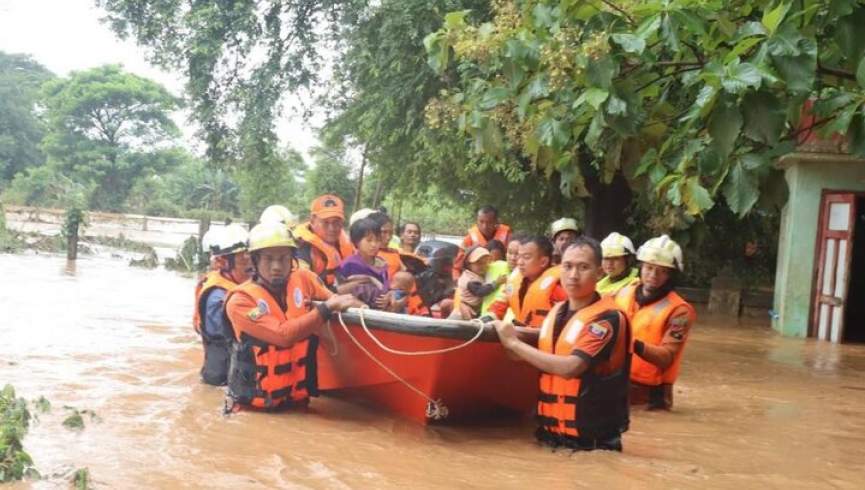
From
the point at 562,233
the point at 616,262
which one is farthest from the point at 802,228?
the point at 616,262

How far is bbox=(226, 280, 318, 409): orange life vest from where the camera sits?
5152 mm

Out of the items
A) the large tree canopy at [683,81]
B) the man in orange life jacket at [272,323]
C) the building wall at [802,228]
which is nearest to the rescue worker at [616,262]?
the large tree canopy at [683,81]

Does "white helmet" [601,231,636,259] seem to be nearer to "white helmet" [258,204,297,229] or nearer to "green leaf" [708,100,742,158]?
"white helmet" [258,204,297,229]

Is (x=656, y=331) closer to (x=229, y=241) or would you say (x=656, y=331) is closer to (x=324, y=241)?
(x=324, y=241)

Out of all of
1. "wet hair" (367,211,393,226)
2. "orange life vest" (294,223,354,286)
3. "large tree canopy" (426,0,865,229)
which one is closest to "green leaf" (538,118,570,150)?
"large tree canopy" (426,0,865,229)

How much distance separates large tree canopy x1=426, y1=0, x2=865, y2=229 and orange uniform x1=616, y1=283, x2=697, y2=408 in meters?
1.08

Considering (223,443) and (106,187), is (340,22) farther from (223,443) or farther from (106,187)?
(106,187)

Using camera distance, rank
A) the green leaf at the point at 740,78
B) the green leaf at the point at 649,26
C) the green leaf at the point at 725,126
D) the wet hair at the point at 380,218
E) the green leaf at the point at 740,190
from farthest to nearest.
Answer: the wet hair at the point at 380,218
the green leaf at the point at 649,26
the green leaf at the point at 740,190
the green leaf at the point at 725,126
the green leaf at the point at 740,78

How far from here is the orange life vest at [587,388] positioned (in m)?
4.41

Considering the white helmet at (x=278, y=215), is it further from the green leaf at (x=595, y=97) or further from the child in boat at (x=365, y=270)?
the green leaf at (x=595, y=97)

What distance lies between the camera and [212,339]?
20.3 feet

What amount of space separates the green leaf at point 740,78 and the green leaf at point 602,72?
772 mm

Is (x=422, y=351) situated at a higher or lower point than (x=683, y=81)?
lower

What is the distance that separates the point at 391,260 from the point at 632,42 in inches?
138
